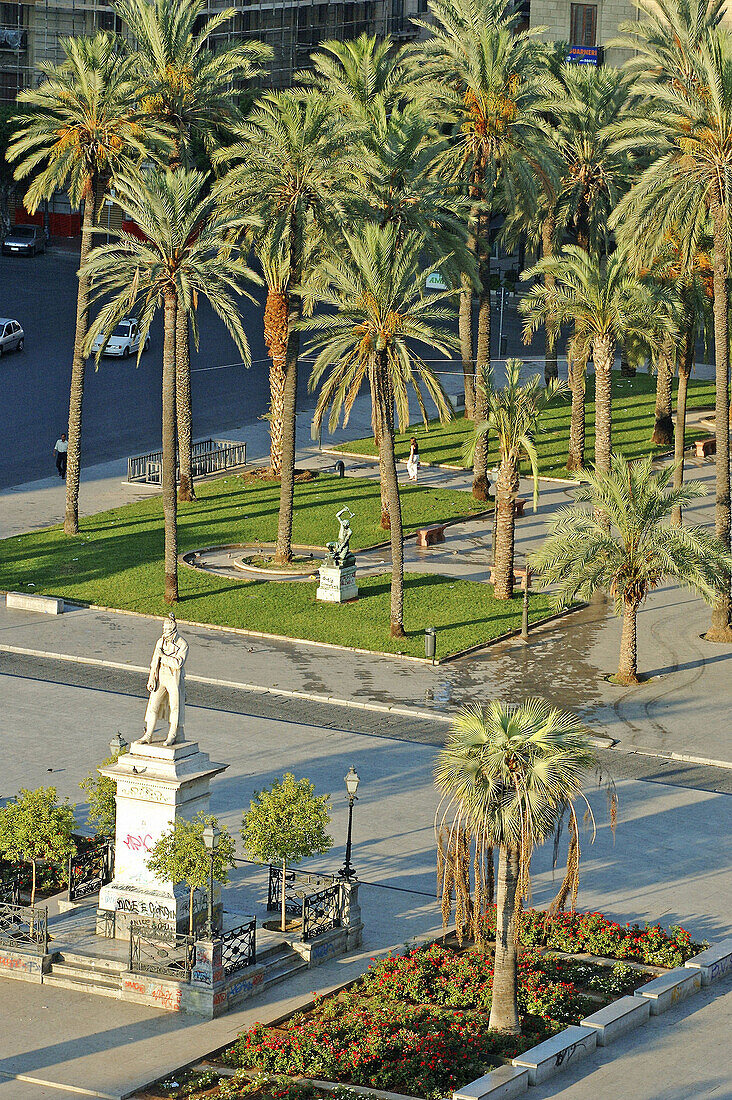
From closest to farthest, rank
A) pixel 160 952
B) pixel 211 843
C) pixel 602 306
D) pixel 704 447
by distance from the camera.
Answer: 1. pixel 211 843
2. pixel 160 952
3. pixel 602 306
4. pixel 704 447

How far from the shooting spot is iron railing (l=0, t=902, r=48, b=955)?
2914 cm

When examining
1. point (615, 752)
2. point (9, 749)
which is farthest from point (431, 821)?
point (9, 749)

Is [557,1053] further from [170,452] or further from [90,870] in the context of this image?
[170,452]

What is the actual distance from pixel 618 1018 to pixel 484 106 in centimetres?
3689

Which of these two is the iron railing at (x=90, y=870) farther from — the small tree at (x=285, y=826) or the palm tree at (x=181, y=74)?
the palm tree at (x=181, y=74)

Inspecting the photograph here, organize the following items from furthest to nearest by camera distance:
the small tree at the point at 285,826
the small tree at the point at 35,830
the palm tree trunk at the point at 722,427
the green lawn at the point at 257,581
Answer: the green lawn at the point at 257,581
the palm tree trunk at the point at 722,427
the small tree at the point at 35,830
the small tree at the point at 285,826

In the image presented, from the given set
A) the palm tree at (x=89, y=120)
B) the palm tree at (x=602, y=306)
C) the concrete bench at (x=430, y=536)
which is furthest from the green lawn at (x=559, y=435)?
the palm tree at (x=89, y=120)

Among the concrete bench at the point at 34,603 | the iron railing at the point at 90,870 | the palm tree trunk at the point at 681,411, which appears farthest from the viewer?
the palm tree trunk at the point at 681,411

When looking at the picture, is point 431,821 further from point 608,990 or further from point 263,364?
point 263,364

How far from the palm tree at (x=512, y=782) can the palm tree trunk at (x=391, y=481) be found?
21759mm

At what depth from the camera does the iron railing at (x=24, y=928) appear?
1147 inches

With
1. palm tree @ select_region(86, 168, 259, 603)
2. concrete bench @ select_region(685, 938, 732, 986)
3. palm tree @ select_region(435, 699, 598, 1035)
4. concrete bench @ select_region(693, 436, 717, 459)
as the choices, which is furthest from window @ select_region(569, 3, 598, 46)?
palm tree @ select_region(435, 699, 598, 1035)

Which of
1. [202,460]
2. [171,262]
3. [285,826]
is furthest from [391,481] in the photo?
[285,826]

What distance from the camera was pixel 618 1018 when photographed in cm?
2698
